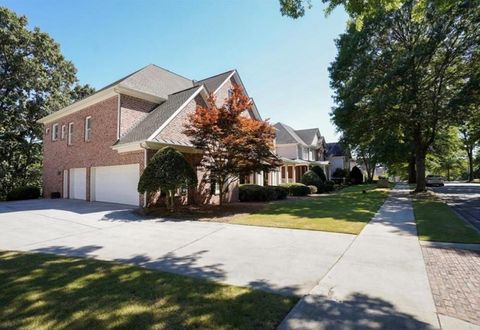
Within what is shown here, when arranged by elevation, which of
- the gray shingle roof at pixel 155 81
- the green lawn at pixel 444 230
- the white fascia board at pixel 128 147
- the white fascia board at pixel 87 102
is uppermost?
the gray shingle roof at pixel 155 81

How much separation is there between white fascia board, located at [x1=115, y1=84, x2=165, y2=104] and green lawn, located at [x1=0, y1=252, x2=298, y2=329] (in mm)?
11868

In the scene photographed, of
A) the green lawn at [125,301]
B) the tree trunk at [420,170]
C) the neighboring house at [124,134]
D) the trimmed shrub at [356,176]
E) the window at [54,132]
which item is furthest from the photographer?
the trimmed shrub at [356,176]

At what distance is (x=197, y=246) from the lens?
7.20 metres

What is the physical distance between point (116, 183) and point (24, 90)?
745 inches

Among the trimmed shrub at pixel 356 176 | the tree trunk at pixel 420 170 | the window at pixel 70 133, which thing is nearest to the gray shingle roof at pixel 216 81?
the window at pixel 70 133

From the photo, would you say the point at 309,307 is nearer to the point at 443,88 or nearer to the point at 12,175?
the point at 443,88

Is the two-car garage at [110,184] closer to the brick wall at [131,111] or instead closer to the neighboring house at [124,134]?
the neighboring house at [124,134]

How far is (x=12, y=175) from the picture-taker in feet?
92.6

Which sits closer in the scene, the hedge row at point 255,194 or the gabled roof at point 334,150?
the hedge row at point 255,194

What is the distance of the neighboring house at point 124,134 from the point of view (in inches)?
574

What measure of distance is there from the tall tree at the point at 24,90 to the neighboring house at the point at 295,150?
23513 mm

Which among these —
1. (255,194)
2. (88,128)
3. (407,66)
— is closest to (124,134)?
(88,128)

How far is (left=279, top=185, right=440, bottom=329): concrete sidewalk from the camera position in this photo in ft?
11.3

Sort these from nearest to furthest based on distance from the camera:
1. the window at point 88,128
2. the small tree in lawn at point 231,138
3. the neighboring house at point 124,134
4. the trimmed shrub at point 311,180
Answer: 1. the small tree in lawn at point 231,138
2. the neighboring house at point 124,134
3. the window at point 88,128
4. the trimmed shrub at point 311,180
